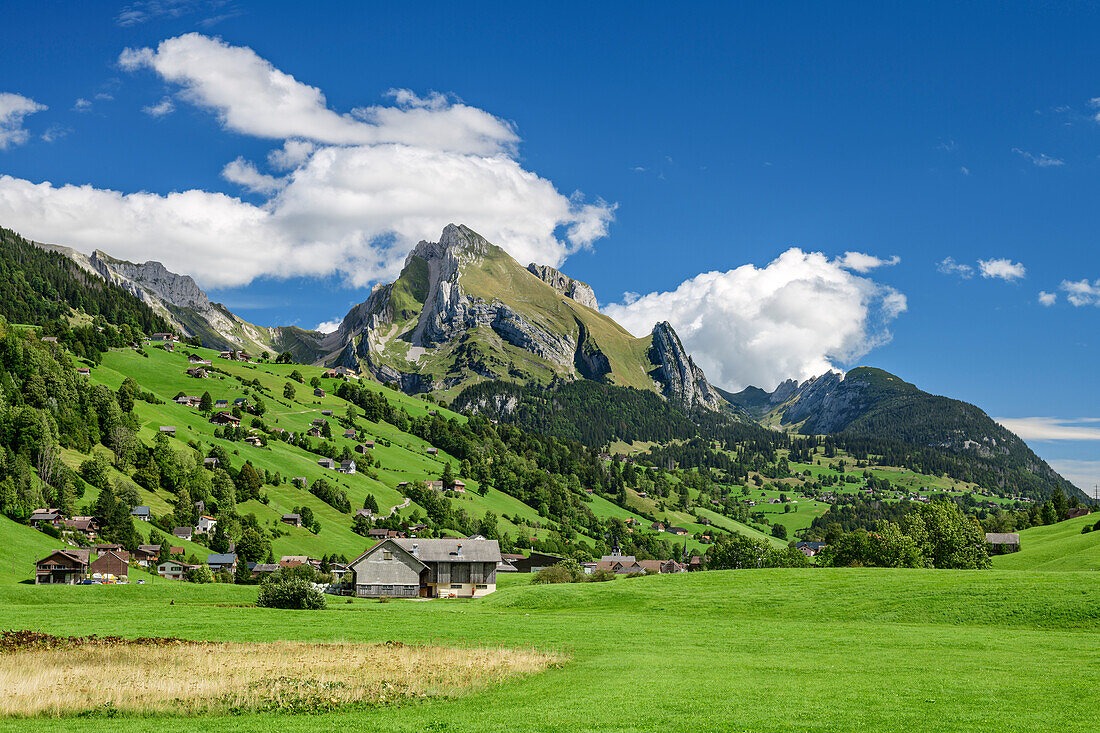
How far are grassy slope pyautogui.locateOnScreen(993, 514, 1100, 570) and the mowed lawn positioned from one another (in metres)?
34.8

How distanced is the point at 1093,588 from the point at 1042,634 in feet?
40.8

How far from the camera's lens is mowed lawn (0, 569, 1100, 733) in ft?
80.1

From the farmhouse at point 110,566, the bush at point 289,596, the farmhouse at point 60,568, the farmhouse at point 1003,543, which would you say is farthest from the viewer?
the farmhouse at point 1003,543

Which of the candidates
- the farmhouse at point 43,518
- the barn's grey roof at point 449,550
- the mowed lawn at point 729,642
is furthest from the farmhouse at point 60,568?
the barn's grey roof at point 449,550

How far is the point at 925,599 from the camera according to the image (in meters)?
56.6

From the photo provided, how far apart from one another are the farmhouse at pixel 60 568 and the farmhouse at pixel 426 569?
37451 mm

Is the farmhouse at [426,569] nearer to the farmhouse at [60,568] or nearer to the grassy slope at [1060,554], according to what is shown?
the farmhouse at [60,568]

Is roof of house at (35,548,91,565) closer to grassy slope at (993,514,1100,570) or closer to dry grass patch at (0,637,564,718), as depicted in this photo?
dry grass patch at (0,637,564,718)

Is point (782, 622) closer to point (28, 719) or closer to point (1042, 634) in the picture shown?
point (1042, 634)

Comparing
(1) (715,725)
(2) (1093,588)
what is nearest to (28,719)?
(1) (715,725)

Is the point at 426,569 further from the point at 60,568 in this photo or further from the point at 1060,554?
the point at 1060,554

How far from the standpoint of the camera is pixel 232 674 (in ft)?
101

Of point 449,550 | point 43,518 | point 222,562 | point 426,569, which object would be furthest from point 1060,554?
point 43,518

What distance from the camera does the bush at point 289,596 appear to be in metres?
68.1
